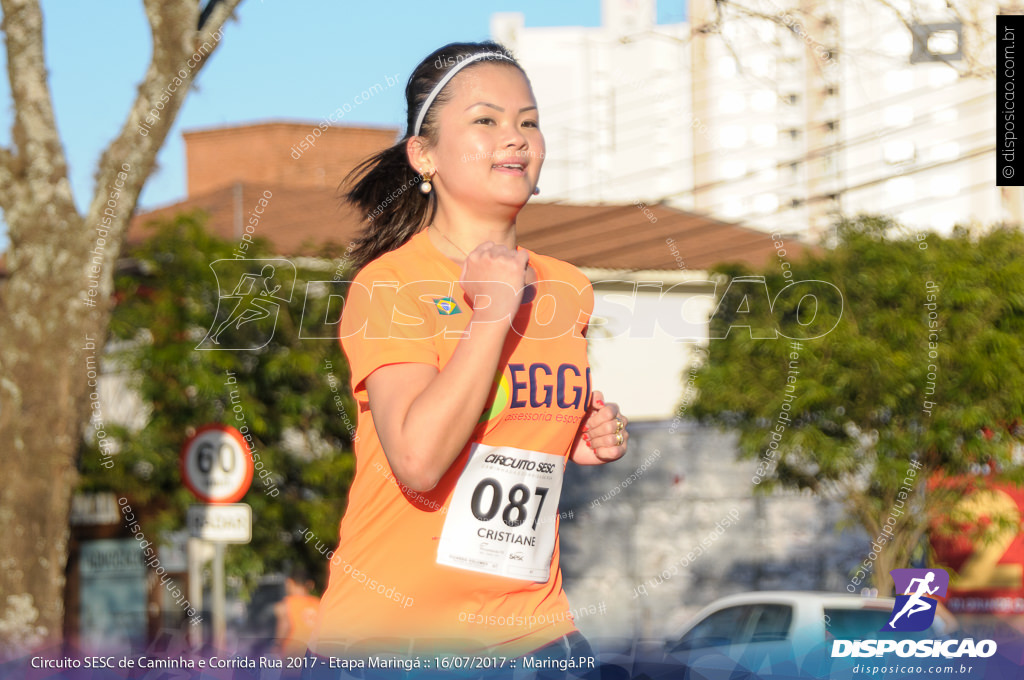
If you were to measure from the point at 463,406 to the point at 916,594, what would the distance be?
6.65 ft

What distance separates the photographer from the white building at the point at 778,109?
14.1 ft

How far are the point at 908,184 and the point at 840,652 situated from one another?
46.8 metres

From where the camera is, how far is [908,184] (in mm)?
46750

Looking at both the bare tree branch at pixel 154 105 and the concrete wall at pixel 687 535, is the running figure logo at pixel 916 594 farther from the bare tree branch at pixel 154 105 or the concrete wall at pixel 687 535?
the concrete wall at pixel 687 535

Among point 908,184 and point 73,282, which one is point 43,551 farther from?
point 908,184

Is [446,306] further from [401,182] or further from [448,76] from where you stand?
[401,182]

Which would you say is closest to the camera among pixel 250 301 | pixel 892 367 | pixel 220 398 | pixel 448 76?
pixel 448 76

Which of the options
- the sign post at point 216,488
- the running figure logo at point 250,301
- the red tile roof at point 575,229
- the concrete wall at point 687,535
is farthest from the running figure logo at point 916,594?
the concrete wall at point 687,535

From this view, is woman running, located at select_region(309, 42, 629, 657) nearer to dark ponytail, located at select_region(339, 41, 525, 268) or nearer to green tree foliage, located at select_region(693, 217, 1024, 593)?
dark ponytail, located at select_region(339, 41, 525, 268)

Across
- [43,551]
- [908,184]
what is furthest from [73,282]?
[908,184]

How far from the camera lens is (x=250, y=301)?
9.76 metres

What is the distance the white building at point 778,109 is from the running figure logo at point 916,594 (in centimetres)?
150

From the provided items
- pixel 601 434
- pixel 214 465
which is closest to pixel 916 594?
pixel 601 434

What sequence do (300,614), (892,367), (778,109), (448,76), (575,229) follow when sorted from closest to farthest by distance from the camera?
(448,76) → (300,614) → (892,367) → (575,229) → (778,109)
